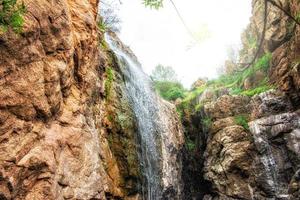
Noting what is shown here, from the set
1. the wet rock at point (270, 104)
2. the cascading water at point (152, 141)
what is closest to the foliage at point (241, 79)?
the wet rock at point (270, 104)

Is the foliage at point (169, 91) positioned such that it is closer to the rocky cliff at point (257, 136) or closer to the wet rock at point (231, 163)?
the rocky cliff at point (257, 136)

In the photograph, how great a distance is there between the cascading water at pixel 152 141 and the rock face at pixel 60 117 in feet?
3.54

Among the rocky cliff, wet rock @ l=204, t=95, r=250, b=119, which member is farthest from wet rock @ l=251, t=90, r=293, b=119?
wet rock @ l=204, t=95, r=250, b=119

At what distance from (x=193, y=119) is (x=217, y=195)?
6149 mm

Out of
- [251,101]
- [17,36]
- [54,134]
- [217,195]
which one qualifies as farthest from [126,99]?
[251,101]

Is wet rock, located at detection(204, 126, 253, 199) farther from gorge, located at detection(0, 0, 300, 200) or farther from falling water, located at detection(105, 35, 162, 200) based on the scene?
falling water, located at detection(105, 35, 162, 200)

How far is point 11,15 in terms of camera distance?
16.1 feet

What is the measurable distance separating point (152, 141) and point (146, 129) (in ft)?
2.17

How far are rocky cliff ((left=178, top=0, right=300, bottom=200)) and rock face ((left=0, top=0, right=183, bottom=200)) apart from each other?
658 centimetres

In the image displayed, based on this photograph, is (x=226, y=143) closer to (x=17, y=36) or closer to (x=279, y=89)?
(x=279, y=89)

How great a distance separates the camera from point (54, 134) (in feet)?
20.0

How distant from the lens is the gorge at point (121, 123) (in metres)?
5.26

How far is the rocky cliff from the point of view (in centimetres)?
1359

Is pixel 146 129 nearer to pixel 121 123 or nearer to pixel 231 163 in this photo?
pixel 121 123
